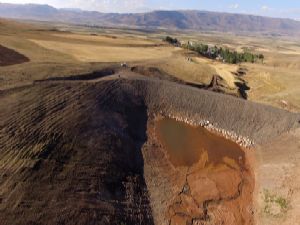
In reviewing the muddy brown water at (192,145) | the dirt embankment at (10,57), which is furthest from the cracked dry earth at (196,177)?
the dirt embankment at (10,57)

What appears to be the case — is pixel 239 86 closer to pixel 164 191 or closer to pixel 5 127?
pixel 164 191

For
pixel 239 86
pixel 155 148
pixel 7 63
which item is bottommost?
pixel 239 86

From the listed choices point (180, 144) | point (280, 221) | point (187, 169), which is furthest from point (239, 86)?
→ point (280, 221)

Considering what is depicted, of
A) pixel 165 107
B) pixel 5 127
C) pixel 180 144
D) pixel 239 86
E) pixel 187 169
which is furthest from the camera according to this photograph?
pixel 239 86

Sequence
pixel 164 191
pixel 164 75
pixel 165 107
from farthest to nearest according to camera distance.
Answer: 1. pixel 164 75
2. pixel 165 107
3. pixel 164 191

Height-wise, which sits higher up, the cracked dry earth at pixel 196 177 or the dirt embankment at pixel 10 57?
the dirt embankment at pixel 10 57

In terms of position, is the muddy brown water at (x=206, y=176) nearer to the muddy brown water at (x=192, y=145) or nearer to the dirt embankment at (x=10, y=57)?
the muddy brown water at (x=192, y=145)

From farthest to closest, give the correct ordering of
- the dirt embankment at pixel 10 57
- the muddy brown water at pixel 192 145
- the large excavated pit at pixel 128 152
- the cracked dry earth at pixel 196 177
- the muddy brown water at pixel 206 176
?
1. the dirt embankment at pixel 10 57
2. the muddy brown water at pixel 192 145
3. the muddy brown water at pixel 206 176
4. the cracked dry earth at pixel 196 177
5. the large excavated pit at pixel 128 152

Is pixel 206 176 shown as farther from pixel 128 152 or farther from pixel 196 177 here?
pixel 128 152
